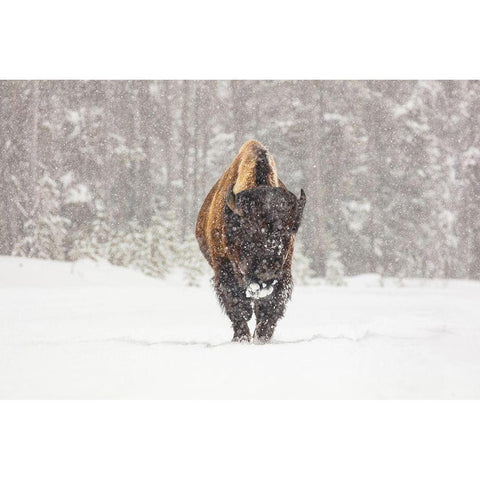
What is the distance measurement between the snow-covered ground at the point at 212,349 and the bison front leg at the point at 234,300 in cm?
19

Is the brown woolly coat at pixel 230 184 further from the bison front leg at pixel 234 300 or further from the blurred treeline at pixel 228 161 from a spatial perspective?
the blurred treeline at pixel 228 161

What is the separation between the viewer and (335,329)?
22.0 feet

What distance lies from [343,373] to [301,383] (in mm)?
368

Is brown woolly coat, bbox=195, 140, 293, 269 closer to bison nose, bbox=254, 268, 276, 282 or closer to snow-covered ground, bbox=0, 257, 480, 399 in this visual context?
bison nose, bbox=254, 268, 276, 282

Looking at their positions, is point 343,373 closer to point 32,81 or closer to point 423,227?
point 32,81

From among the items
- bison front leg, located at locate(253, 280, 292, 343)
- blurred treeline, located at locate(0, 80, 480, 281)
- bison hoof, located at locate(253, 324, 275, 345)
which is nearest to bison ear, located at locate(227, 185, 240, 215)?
bison front leg, located at locate(253, 280, 292, 343)

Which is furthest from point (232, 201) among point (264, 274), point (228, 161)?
point (228, 161)

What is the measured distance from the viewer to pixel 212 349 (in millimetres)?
5305

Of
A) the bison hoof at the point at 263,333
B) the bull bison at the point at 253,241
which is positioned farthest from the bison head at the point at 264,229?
the bison hoof at the point at 263,333

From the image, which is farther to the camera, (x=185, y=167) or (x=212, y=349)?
(x=185, y=167)

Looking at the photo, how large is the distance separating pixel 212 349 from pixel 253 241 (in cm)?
111

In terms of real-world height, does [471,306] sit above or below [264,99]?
below

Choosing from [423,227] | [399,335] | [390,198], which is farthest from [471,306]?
[390,198]

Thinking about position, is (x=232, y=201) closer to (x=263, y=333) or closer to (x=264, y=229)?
(x=264, y=229)
